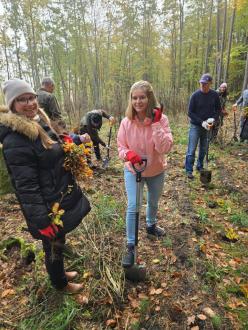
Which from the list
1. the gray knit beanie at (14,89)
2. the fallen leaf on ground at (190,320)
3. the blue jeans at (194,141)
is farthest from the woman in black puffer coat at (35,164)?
the blue jeans at (194,141)

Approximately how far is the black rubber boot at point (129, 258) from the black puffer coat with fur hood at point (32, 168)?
39.8 inches

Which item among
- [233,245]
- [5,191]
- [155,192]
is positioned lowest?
[233,245]

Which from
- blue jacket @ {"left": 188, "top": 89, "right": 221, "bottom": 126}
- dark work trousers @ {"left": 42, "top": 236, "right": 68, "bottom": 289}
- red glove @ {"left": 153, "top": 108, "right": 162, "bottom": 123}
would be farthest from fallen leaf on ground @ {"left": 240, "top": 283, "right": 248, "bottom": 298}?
blue jacket @ {"left": 188, "top": 89, "right": 221, "bottom": 126}

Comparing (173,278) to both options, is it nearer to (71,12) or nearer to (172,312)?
(172,312)

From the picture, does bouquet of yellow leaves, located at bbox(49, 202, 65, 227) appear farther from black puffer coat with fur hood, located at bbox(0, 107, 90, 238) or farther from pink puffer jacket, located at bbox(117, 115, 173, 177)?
pink puffer jacket, located at bbox(117, 115, 173, 177)

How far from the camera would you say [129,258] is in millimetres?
2721

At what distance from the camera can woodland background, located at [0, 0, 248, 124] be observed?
57.4ft

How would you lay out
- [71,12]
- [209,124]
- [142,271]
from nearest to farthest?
1. [142,271]
2. [209,124]
3. [71,12]

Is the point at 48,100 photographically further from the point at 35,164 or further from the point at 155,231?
the point at 35,164

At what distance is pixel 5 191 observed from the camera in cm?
442

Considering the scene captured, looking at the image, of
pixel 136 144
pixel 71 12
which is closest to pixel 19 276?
pixel 136 144

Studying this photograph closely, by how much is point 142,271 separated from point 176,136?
24.3 feet

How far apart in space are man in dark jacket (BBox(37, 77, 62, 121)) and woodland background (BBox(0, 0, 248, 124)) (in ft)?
35.0

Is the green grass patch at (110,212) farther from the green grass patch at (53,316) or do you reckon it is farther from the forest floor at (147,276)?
the green grass patch at (53,316)
